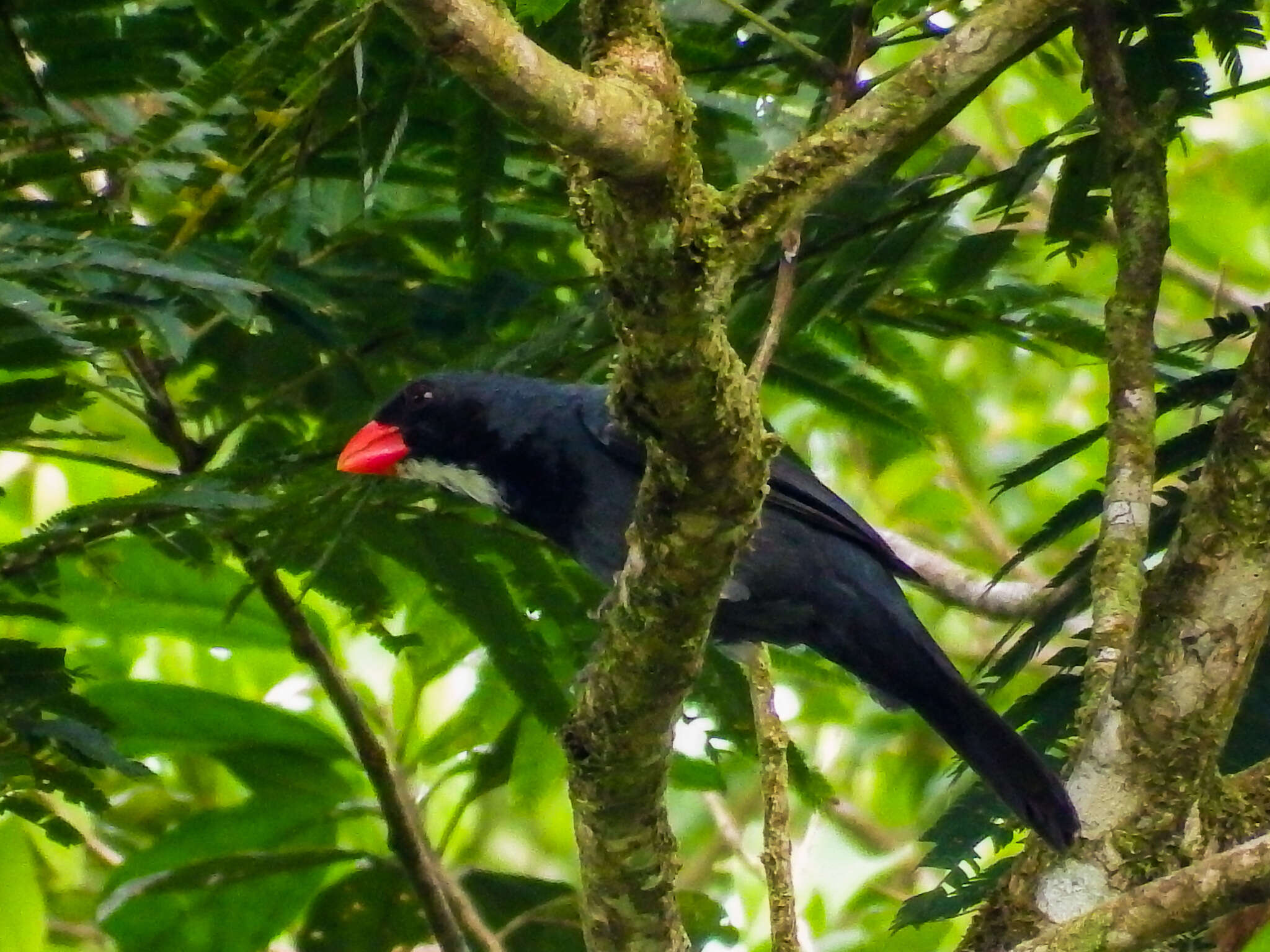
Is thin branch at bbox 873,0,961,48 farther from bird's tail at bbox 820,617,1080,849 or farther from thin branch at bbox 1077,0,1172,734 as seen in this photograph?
bird's tail at bbox 820,617,1080,849

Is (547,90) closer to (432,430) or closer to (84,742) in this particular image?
(84,742)

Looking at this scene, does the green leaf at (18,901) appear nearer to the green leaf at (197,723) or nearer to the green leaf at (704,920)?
the green leaf at (197,723)

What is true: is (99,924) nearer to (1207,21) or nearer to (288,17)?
(288,17)

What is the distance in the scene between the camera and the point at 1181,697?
2488 millimetres

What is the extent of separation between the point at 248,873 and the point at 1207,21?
2.92m

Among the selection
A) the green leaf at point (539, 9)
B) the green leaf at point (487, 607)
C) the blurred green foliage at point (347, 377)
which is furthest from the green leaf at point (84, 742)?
the green leaf at point (539, 9)

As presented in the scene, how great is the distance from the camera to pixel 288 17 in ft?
9.08

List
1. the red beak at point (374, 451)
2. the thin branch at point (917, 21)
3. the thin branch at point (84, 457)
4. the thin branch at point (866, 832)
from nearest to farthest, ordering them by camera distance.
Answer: the thin branch at point (917, 21) < the thin branch at point (84, 457) < the red beak at point (374, 451) < the thin branch at point (866, 832)

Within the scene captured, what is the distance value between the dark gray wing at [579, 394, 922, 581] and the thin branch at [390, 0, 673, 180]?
71.9 inches

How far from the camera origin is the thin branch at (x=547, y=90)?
1457mm

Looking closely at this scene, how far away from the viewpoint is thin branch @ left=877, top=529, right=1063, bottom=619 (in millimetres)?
4605

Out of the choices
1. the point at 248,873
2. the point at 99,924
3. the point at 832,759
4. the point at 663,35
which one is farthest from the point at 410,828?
the point at 832,759

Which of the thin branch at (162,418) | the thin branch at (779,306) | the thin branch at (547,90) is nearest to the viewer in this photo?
the thin branch at (547,90)

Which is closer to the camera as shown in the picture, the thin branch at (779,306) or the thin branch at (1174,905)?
the thin branch at (1174,905)
